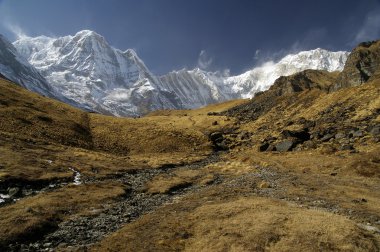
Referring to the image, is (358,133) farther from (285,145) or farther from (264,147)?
(264,147)

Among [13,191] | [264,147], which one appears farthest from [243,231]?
[264,147]

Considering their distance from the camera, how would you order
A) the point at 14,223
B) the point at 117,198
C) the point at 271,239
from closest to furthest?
the point at 271,239 < the point at 14,223 < the point at 117,198

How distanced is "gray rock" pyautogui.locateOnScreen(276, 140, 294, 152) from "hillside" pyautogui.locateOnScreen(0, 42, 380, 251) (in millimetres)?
239

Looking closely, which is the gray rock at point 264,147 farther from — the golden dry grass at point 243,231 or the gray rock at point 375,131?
the golden dry grass at point 243,231

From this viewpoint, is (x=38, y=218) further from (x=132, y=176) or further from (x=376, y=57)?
(x=376, y=57)

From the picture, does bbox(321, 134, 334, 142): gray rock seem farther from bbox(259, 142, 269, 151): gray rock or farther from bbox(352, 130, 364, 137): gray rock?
bbox(259, 142, 269, 151): gray rock

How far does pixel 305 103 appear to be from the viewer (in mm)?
103125

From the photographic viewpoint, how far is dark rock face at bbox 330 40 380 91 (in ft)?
327

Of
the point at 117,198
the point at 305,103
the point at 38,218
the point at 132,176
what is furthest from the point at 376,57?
the point at 38,218

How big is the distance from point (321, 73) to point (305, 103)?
250 feet

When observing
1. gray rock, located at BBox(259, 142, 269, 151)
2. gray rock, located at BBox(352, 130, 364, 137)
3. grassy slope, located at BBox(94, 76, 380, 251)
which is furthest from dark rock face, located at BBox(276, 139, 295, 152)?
gray rock, located at BBox(352, 130, 364, 137)

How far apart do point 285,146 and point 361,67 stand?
49.0 m

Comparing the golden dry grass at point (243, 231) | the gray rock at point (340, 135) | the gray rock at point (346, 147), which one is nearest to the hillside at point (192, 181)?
the golden dry grass at point (243, 231)

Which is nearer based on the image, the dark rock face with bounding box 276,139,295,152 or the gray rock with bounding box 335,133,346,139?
the gray rock with bounding box 335,133,346,139
